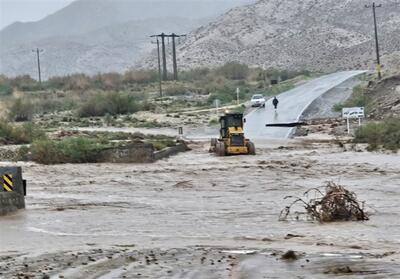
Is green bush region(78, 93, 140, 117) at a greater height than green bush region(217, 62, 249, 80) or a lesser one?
lesser

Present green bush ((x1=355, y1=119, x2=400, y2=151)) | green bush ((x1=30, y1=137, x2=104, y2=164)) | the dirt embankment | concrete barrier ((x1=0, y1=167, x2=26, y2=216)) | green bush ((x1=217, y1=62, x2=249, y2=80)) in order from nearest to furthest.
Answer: concrete barrier ((x1=0, y1=167, x2=26, y2=216)), green bush ((x1=30, y1=137, x2=104, y2=164)), green bush ((x1=355, y1=119, x2=400, y2=151)), the dirt embankment, green bush ((x1=217, y1=62, x2=249, y2=80))

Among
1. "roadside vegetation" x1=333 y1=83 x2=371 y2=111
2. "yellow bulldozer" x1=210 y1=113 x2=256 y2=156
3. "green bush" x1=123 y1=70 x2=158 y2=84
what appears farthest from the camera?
"green bush" x1=123 y1=70 x2=158 y2=84

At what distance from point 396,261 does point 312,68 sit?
149125 millimetres

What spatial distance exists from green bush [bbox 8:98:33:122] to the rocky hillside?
80620 mm

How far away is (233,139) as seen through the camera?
41.3 metres

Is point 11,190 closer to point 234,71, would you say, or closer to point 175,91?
point 175,91

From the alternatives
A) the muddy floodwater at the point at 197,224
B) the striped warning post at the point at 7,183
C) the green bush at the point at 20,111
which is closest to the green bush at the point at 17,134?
the muddy floodwater at the point at 197,224

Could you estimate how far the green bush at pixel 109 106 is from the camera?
87688 millimetres

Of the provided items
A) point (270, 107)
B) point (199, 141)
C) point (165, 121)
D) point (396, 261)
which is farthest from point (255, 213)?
point (270, 107)

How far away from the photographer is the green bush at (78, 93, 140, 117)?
87.7 m

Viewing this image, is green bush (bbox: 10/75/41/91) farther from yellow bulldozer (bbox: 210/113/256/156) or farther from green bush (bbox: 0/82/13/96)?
yellow bulldozer (bbox: 210/113/256/156)

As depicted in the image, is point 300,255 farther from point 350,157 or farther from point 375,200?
point 350,157

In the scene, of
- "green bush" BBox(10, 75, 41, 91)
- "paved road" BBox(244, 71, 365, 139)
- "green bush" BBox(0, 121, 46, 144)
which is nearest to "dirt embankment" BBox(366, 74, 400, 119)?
"paved road" BBox(244, 71, 365, 139)

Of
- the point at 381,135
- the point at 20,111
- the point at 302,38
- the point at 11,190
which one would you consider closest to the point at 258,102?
the point at 20,111
